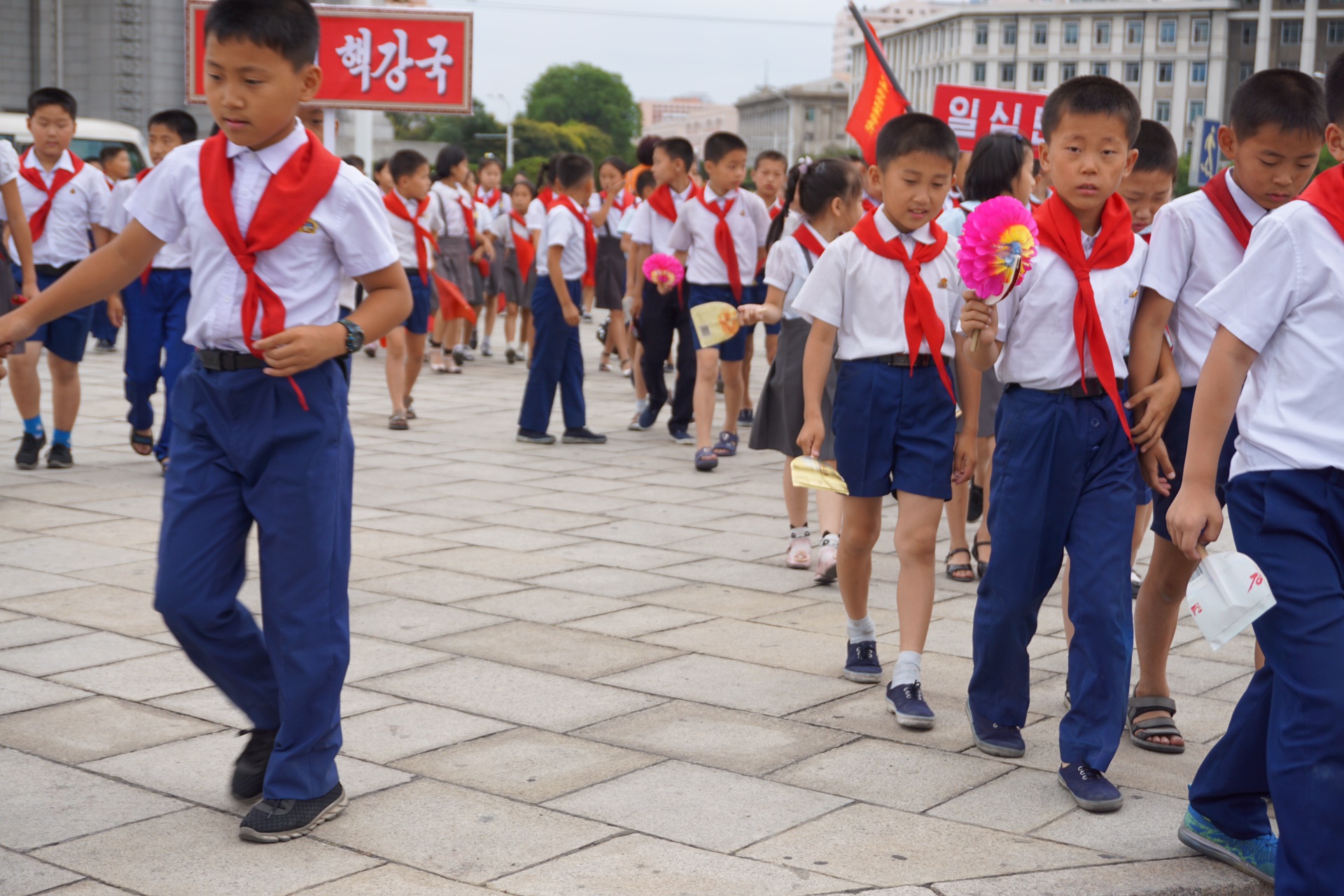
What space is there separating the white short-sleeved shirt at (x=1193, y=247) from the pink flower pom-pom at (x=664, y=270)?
5648mm

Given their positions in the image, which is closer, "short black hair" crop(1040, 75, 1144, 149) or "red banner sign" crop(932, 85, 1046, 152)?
"short black hair" crop(1040, 75, 1144, 149)

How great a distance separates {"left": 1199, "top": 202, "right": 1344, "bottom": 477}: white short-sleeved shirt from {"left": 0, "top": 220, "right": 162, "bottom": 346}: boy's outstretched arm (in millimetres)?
2395

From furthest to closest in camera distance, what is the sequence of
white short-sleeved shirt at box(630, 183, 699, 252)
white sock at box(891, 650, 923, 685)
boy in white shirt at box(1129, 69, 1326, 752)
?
1. white short-sleeved shirt at box(630, 183, 699, 252)
2. white sock at box(891, 650, 923, 685)
3. boy in white shirt at box(1129, 69, 1326, 752)

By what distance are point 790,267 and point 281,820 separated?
413 cm

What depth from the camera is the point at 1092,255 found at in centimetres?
391

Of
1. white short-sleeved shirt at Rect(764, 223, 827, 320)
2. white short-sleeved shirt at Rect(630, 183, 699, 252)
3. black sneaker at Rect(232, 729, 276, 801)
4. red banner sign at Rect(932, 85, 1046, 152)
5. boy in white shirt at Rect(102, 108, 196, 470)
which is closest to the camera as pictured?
black sneaker at Rect(232, 729, 276, 801)

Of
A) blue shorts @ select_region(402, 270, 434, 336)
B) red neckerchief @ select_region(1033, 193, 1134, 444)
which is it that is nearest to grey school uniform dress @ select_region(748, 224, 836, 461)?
red neckerchief @ select_region(1033, 193, 1134, 444)

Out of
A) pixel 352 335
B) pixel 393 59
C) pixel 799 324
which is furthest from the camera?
pixel 393 59

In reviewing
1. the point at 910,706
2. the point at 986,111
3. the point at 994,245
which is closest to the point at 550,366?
the point at 986,111

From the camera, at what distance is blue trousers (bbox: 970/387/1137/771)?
3.76 meters

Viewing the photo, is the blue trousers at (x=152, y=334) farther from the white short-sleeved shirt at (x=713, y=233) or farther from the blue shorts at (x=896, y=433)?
the blue shorts at (x=896, y=433)

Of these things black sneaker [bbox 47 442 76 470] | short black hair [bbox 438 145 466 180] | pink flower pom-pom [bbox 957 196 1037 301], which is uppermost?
short black hair [bbox 438 145 466 180]

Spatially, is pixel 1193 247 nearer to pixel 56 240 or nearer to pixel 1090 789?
pixel 1090 789

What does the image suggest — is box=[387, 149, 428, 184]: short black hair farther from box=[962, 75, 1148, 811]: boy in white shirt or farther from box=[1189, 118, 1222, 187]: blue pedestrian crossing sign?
box=[1189, 118, 1222, 187]: blue pedestrian crossing sign
